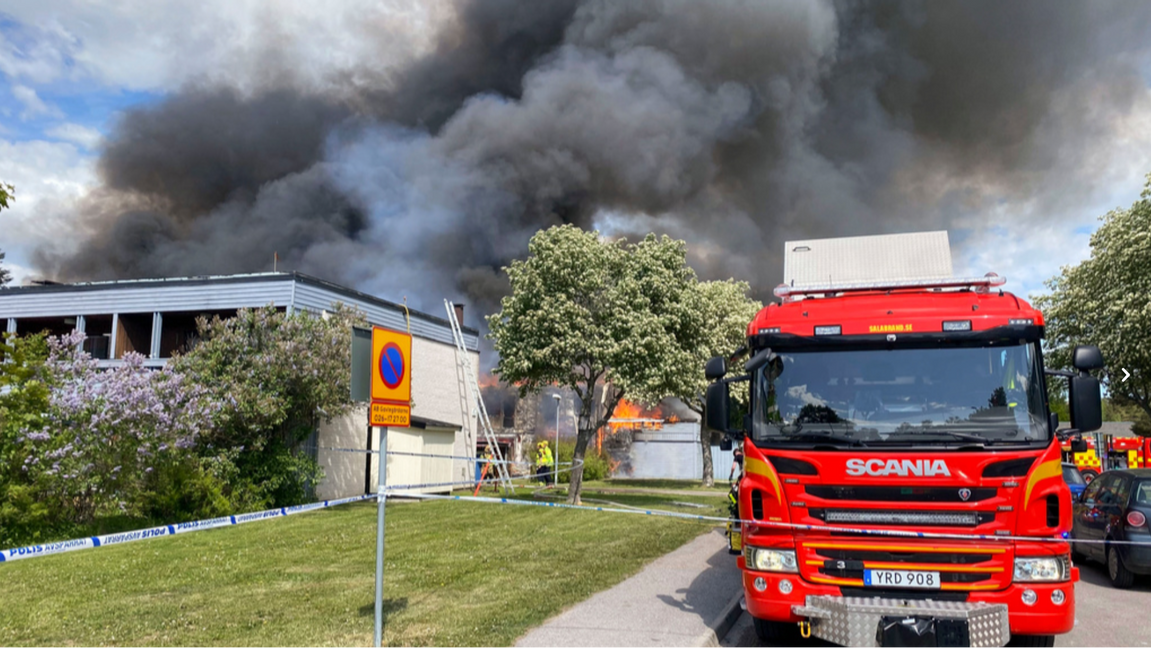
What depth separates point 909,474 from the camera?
5.55m

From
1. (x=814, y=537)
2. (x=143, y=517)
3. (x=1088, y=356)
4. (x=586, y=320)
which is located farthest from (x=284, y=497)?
(x=1088, y=356)

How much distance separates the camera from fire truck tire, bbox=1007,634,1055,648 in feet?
19.7

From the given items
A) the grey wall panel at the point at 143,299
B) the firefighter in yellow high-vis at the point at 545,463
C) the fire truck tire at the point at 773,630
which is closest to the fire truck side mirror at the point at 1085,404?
the fire truck tire at the point at 773,630

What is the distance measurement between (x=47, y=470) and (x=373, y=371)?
953cm

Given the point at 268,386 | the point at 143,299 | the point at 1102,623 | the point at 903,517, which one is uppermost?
the point at 143,299

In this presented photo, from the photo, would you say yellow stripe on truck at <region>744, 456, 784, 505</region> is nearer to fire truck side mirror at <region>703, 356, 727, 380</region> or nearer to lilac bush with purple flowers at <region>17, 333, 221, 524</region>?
fire truck side mirror at <region>703, 356, 727, 380</region>

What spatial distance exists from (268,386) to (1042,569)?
1617cm

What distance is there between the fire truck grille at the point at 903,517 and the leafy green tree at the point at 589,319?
44.4 ft

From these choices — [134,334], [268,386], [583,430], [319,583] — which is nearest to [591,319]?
[583,430]

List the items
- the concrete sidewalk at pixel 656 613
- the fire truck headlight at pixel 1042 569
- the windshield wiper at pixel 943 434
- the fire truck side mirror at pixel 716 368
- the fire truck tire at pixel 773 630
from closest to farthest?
the fire truck headlight at pixel 1042 569 → the windshield wiper at pixel 943 434 → the concrete sidewalk at pixel 656 613 → the fire truck tire at pixel 773 630 → the fire truck side mirror at pixel 716 368

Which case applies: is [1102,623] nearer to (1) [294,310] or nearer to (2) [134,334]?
(1) [294,310]

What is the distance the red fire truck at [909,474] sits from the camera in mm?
5383

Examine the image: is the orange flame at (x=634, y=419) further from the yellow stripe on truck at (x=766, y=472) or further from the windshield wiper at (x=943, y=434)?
the windshield wiper at (x=943, y=434)

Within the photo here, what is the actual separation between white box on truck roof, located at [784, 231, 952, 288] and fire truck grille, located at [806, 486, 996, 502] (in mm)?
2346
